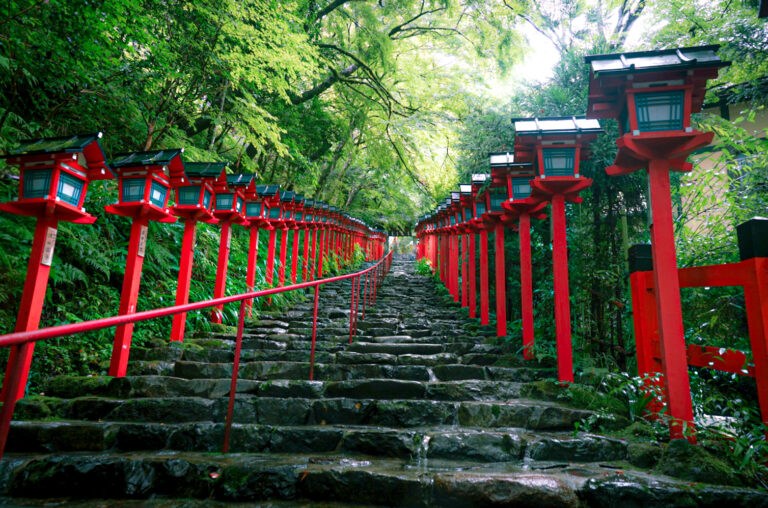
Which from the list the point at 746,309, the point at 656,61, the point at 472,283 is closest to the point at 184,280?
the point at 472,283

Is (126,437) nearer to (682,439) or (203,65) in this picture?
(682,439)

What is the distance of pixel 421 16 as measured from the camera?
35.6 ft

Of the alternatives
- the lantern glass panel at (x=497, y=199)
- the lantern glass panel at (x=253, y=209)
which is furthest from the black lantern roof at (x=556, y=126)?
the lantern glass panel at (x=253, y=209)

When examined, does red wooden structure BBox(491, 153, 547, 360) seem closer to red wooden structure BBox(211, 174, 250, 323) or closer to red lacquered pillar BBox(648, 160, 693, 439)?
red lacquered pillar BBox(648, 160, 693, 439)

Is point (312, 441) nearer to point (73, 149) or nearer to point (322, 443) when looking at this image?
point (322, 443)

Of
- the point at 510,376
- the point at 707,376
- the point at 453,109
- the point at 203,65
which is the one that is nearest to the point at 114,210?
the point at 203,65

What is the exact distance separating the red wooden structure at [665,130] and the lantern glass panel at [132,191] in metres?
4.56

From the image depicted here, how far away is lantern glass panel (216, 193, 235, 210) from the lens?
6.00 meters

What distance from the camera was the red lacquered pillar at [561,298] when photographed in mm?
3748

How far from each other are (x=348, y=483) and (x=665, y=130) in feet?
10.7

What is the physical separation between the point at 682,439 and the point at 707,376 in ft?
5.62

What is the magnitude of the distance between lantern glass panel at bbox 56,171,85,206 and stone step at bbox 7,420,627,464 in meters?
1.89

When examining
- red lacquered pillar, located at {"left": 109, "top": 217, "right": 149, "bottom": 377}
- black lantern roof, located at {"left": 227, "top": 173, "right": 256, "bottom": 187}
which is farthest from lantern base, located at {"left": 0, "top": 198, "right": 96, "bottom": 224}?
black lantern roof, located at {"left": 227, "top": 173, "right": 256, "bottom": 187}

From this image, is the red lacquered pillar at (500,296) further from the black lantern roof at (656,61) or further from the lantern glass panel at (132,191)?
the lantern glass panel at (132,191)
